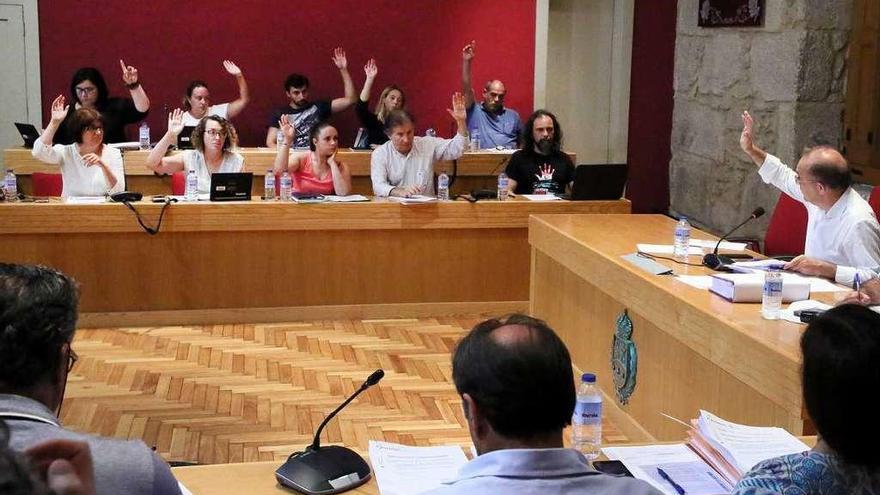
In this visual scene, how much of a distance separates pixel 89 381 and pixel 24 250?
3.85 ft

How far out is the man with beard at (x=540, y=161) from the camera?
698 centimetres

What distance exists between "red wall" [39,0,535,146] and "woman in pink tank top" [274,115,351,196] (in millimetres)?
2844

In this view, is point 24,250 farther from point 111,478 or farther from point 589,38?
point 589,38

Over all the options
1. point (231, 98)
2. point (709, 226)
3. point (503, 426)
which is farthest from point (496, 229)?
point (503, 426)

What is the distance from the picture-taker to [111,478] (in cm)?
162

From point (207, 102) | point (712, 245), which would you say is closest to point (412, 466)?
point (712, 245)

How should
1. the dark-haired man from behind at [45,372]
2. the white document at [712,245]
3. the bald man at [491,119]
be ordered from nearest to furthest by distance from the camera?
the dark-haired man from behind at [45,372] < the white document at [712,245] < the bald man at [491,119]

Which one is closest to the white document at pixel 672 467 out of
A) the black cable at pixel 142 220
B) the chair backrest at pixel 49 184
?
the black cable at pixel 142 220

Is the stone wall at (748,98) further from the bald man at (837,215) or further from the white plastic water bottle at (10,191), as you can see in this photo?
the white plastic water bottle at (10,191)

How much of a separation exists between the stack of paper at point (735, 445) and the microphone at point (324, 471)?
2.60ft

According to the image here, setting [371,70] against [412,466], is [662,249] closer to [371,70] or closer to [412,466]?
[412,466]

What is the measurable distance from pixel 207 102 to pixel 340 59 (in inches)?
48.8

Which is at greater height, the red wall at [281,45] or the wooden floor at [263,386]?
the red wall at [281,45]

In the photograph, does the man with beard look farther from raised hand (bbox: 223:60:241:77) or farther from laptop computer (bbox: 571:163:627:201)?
raised hand (bbox: 223:60:241:77)
